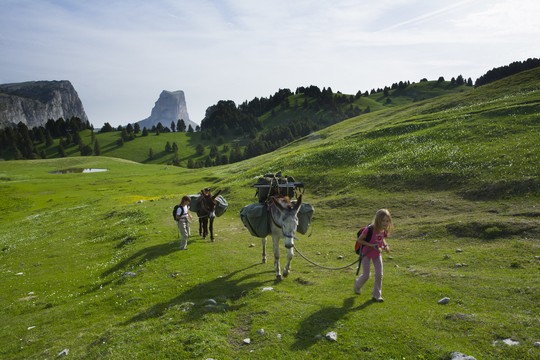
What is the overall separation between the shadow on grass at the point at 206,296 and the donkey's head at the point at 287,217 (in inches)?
109

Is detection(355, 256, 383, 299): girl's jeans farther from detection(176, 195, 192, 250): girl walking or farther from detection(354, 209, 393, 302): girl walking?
detection(176, 195, 192, 250): girl walking

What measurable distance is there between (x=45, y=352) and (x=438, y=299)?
13117mm

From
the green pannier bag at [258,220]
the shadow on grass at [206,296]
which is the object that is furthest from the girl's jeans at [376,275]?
the green pannier bag at [258,220]

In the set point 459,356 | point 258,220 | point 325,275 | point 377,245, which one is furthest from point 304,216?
point 459,356

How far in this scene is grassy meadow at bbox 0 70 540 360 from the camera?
395 inches

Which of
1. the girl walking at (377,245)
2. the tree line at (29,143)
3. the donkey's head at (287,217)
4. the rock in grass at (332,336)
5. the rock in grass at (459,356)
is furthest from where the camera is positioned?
the tree line at (29,143)

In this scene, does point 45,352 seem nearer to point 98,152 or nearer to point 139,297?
point 139,297

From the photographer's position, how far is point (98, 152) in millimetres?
182125

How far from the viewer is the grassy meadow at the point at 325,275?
395 inches

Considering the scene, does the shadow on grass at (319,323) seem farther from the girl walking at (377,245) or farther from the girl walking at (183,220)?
the girl walking at (183,220)

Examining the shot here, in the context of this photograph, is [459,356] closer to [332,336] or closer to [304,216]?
[332,336]

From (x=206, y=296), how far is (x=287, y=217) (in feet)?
15.0

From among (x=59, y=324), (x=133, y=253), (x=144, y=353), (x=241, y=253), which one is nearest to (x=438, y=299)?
(x=144, y=353)

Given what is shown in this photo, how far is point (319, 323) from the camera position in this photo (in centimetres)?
1081
